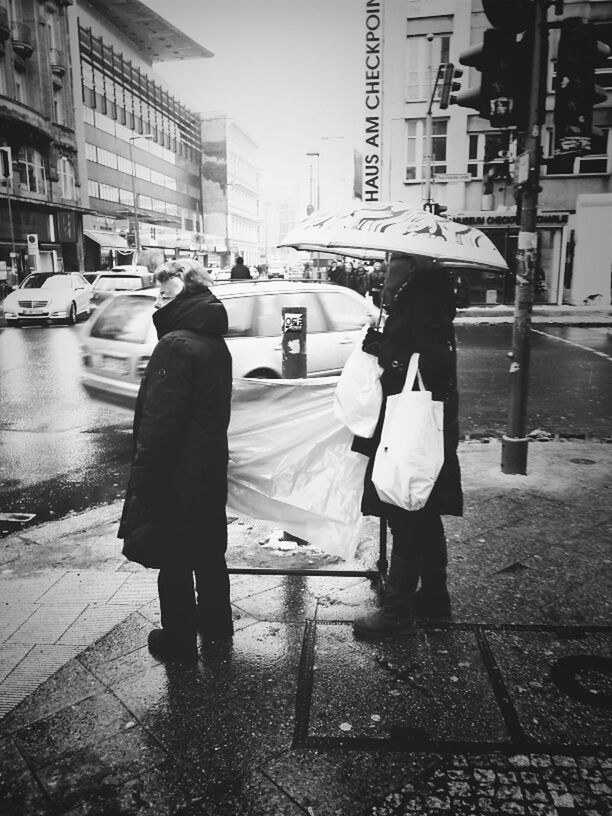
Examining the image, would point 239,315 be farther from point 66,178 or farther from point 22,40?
point 66,178

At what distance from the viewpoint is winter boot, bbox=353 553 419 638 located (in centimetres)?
324

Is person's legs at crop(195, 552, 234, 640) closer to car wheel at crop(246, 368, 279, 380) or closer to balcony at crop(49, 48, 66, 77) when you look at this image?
car wheel at crop(246, 368, 279, 380)

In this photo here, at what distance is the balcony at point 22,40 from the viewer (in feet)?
130

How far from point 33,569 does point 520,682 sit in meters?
3.16

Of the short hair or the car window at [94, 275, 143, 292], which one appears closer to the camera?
the short hair

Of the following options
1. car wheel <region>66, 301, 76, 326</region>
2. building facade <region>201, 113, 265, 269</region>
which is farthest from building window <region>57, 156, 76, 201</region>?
building facade <region>201, 113, 265, 269</region>

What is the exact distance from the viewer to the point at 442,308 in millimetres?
3123

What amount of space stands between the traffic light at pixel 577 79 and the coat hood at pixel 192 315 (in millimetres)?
4151

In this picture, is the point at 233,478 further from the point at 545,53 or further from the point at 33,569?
the point at 545,53

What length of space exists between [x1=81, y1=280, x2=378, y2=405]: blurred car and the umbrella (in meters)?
4.30

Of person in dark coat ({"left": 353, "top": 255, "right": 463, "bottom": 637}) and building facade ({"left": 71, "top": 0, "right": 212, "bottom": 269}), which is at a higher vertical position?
building facade ({"left": 71, "top": 0, "right": 212, "bottom": 269})

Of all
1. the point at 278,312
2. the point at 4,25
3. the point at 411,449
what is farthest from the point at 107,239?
the point at 411,449

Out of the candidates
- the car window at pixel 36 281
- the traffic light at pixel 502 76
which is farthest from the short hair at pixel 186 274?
the car window at pixel 36 281

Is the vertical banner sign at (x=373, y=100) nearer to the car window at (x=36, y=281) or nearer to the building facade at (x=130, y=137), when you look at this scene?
the car window at (x=36, y=281)
